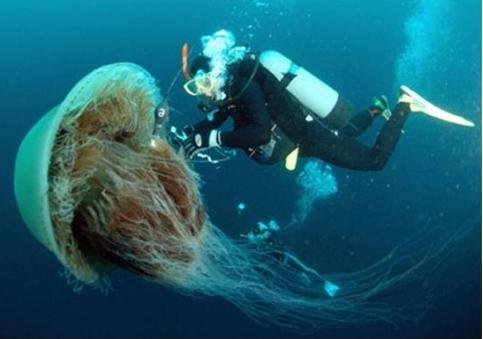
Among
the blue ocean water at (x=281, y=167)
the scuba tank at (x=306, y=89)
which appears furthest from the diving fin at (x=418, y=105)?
the blue ocean water at (x=281, y=167)

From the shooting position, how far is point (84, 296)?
1459cm

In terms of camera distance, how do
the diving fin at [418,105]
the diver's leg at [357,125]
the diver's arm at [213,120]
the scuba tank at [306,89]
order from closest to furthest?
the diver's arm at [213,120] → the scuba tank at [306,89] → the diving fin at [418,105] → the diver's leg at [357,125]

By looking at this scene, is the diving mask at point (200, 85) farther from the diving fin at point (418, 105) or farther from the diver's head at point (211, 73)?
the diving fin at point (418, 105)

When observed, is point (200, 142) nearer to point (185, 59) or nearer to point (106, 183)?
point (185, 59)

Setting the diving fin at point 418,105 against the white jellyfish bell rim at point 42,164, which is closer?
the white jellyfish bell rim at point 42,164

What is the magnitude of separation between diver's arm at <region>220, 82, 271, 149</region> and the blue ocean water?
8.42 m

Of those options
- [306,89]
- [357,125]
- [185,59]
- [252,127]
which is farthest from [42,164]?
[357,125]

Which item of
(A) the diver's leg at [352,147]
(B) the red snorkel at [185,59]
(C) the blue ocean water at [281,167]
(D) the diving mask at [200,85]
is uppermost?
(C) the blue ocean water at [281,167]

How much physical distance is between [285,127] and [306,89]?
1.81ft

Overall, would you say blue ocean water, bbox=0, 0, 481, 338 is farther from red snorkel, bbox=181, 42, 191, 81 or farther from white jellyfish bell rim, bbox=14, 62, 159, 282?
white jellyfish bell rim, bbox=14, 62, 159, 282

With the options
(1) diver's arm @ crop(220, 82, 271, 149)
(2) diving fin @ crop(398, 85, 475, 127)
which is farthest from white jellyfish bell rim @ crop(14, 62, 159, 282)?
(2) diving fin @ crop(398, 85, 475, 127)

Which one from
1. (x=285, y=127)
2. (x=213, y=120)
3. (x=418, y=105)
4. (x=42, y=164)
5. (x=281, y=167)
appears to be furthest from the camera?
(x=281, y=167)

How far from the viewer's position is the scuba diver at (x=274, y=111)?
442cm

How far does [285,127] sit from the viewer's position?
16.8 ft
